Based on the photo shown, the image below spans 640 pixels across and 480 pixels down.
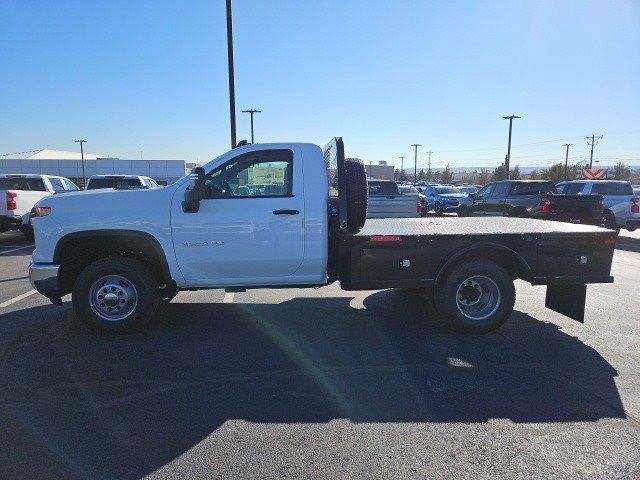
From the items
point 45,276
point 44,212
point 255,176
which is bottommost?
point 45,276

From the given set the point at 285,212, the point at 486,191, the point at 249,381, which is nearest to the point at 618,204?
the point at 486,191

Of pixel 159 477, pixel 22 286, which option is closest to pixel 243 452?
pixel 159 477

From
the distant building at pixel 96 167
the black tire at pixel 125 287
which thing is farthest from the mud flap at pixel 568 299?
the distant building at pixel 96 167

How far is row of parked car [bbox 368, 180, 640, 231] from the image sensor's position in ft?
38.7

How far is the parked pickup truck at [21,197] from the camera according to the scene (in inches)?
491

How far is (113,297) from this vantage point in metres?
5.25

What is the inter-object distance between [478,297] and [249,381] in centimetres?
290

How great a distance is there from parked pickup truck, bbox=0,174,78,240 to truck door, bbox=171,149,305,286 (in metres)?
8.23

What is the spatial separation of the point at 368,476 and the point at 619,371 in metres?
2.94

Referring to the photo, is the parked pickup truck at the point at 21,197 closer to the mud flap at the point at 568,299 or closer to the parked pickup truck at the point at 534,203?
the mud flap at the point at 568,299

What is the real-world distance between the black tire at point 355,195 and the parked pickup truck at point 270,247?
0.04ft

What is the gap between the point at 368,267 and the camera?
520 cm

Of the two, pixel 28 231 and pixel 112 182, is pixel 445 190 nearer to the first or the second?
pixel 112 182

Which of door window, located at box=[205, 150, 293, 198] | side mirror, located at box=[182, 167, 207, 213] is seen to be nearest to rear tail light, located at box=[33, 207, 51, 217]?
side mirror, located at box=[182, 167, 207, 213]
